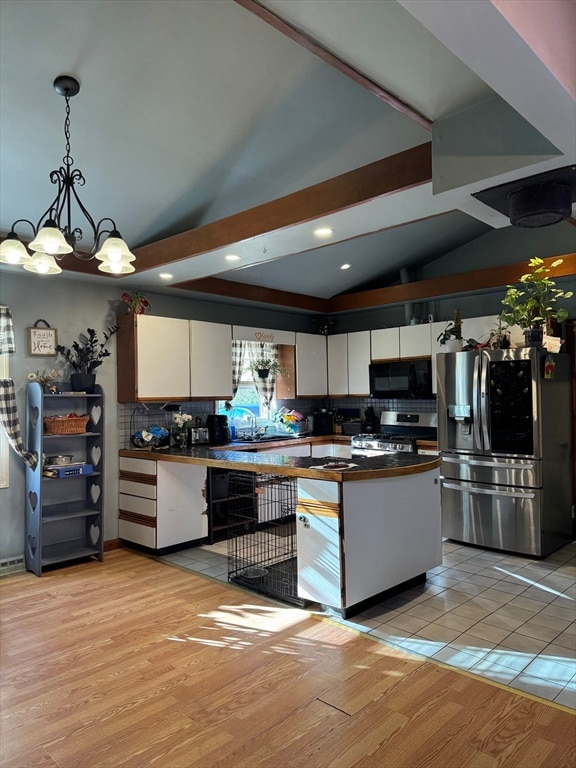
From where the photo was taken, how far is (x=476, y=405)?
4.56m

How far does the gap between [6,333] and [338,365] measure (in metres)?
3.73

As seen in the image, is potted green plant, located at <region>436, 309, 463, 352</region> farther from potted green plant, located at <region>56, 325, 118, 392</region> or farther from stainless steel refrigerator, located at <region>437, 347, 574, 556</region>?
potted green plant, located at <region>56, 325, 118, 392</region>

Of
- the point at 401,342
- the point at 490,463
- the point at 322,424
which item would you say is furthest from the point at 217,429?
the point at 490,463

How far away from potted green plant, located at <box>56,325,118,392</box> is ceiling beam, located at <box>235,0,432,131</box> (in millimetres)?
3179

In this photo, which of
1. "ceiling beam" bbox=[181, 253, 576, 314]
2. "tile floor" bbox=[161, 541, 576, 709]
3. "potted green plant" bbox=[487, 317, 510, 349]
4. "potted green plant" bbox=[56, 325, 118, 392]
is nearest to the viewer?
"tile floor" bbox=[161, 541, 576, 709]

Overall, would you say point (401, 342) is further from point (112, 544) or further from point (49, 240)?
point (49, 240)

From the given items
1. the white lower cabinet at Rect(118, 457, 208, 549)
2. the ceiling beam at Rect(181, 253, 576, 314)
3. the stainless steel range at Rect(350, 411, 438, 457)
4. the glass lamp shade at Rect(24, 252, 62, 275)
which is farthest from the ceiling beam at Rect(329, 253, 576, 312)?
the glass lamp shade at Rect(24, 252, 62, 275)

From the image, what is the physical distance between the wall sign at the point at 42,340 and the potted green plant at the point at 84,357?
0.06 meters

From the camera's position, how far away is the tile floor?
2.59 metres

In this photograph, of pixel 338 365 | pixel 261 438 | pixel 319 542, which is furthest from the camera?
pixel 338 365

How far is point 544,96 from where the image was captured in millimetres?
1815

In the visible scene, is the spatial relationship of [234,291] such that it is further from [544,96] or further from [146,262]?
[544,96]

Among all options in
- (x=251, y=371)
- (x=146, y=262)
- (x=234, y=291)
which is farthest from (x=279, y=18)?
(x=251, y=371)

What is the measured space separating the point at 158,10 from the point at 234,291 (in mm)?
3097
